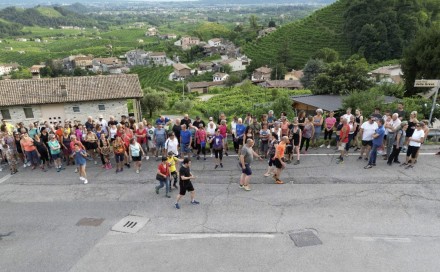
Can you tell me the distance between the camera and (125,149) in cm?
1201

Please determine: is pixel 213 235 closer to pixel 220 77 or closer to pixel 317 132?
pixel 317 132

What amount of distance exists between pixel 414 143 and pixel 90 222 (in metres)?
10.1

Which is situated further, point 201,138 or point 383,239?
point 201,138

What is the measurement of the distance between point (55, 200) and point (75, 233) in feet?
7.79

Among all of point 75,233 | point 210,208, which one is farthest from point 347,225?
point 75,233

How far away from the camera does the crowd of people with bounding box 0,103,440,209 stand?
11242mm

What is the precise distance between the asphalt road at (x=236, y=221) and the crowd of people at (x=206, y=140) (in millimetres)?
634

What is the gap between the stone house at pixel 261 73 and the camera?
8538cm

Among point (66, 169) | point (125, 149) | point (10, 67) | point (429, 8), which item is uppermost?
point (429, 8)

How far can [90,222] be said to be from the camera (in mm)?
8961

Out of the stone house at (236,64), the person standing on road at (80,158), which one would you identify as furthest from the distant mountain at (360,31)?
the person standing on road at (80,158)

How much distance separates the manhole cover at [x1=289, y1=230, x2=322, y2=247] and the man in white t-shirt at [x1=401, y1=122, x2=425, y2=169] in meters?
5.35

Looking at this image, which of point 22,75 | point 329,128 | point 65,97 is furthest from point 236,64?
point 329,128

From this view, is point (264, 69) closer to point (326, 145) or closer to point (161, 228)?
point (326, 145)
